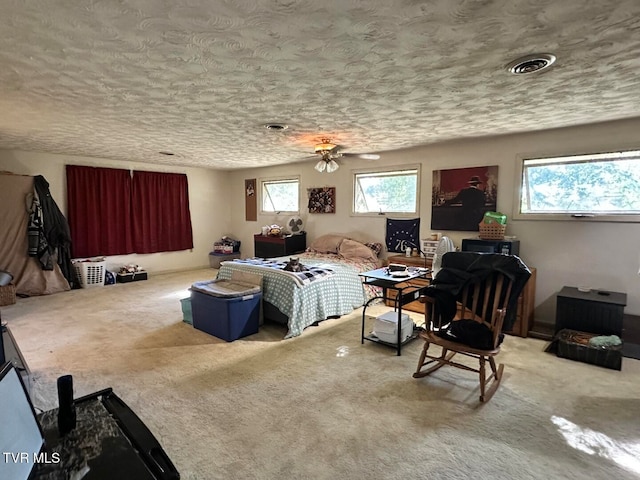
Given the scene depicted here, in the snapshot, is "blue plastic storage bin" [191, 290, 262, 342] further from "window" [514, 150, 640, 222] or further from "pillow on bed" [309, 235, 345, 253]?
"window" [514, 150, 640, 222]

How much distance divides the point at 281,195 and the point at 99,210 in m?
3.35

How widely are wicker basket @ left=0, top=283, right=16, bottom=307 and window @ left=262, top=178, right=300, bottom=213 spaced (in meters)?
4.28

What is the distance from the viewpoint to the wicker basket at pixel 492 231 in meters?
3.99

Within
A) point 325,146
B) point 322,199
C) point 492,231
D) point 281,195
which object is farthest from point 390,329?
point 281,195

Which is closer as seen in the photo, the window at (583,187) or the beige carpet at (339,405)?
the beige carpet at (339,405)

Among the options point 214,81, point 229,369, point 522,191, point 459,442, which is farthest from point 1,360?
point 522,191

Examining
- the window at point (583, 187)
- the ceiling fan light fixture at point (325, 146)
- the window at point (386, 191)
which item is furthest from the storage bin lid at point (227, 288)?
the window at point (583, 187)

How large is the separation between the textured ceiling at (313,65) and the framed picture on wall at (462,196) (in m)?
0.64

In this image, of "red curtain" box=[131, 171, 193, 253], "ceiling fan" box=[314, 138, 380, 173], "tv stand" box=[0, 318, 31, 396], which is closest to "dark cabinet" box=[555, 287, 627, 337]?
"ceiling fan" box=[314, 138, 380, 173]

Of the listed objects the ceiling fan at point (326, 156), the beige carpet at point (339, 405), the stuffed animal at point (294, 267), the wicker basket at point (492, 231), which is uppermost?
the ceiling fan at point (326, 156)

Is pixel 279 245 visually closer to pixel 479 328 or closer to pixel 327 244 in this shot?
pixel 327 244

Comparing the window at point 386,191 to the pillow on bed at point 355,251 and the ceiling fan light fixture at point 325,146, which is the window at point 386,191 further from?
the ceiling fan light fixture at point 325,146

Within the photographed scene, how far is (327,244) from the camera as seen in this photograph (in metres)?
5.77

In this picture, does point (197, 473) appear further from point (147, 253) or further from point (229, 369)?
point (147, 253)
